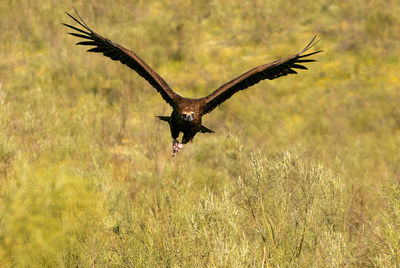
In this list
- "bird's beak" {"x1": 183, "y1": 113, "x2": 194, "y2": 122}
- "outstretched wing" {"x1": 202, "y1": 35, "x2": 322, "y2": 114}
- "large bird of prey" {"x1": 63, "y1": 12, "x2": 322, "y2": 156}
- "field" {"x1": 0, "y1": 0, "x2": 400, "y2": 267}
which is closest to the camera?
"field" {"x1": 0, "y1": 0, "x2": 400, "y2": 267}

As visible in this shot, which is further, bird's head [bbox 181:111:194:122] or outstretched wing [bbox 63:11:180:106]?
outstretched wing [bbox 63:11:180:106]

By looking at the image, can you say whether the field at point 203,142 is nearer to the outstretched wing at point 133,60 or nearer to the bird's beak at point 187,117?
the bird's beak at point 187,117

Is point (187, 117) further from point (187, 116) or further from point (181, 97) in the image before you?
point (181, 97)

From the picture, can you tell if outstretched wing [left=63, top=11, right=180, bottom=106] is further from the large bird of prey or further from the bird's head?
the bird's head

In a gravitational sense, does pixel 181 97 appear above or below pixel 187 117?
above

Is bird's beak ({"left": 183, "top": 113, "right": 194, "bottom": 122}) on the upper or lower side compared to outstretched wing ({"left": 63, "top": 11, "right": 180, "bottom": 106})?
lower

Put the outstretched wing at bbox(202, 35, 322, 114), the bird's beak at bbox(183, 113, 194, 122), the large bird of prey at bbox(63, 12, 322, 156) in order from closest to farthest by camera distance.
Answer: the bird's beak at bbox(183, 113, 194, 122) < the large bird of prey at bbox(63, 12, 322, 156) < the outstretched wing at bbox(202, 35, 322, 114)

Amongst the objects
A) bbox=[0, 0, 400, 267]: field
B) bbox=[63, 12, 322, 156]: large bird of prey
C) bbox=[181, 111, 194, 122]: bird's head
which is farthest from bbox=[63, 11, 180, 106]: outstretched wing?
bbox=[0, 0, 400, 267]: field

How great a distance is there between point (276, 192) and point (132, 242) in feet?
5.29

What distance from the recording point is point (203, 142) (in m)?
10.8

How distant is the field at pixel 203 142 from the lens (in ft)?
14.1

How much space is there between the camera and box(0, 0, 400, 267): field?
14.1 ft

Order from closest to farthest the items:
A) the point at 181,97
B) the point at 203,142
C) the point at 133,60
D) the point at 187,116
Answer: the point at 187,116
the point at 181,97
the point at 133,60
the point at 203,142

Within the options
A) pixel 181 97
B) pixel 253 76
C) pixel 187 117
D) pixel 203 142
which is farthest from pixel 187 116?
pixel 203 142
